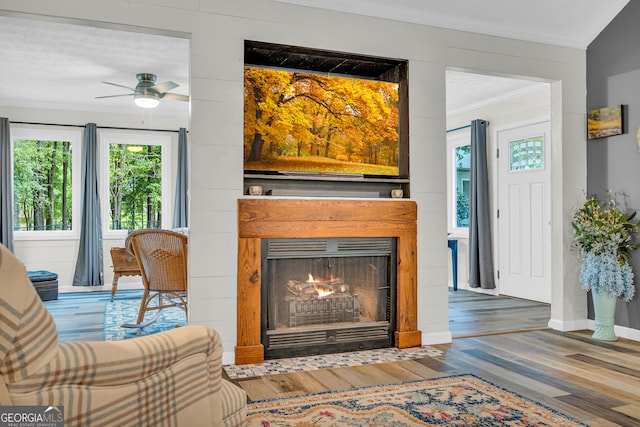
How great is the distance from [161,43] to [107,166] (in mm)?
3207

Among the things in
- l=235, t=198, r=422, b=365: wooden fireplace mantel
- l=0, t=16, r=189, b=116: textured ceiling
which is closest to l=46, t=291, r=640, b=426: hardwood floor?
l=235, t=198, r=422, b=365: wooden fireplace mantel

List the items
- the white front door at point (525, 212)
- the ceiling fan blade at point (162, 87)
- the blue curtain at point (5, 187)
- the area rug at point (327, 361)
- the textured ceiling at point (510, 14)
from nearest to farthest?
the area rug at point (327, 361), the textured ceiling at point (510, 14), the ceiling fan blade at point (162, 87), the white front door at point (525, 212), the blue curtain at point (5, 187)

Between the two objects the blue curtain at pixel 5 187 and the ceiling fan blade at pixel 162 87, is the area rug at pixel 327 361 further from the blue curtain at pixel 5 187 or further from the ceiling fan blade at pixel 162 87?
the blue curtain at pixel 5 187

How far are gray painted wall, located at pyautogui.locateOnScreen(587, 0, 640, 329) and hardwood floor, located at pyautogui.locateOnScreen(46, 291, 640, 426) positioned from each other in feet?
2.29

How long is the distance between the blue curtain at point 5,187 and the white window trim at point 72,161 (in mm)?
181

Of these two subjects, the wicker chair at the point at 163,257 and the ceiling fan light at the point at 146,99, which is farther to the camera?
the ceiling fan light at the point at 146,99

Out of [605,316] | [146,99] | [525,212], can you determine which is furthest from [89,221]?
[605,316]

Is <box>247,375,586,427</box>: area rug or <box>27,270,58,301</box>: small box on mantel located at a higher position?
<box>27,270,58,301</box>: small box on mantel

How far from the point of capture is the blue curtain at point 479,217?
661 centimetres

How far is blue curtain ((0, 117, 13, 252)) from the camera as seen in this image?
677cm

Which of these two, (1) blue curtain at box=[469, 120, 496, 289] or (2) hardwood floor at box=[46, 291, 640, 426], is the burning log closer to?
(2) hardwood floor at box=[46, 291, 640, 426]

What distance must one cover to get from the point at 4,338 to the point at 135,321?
4260mm

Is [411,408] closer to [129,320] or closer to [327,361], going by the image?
[327,361]

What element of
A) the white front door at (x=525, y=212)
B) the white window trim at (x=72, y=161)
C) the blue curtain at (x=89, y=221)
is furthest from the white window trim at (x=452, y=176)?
the white window trim at (x=72, y=161)
